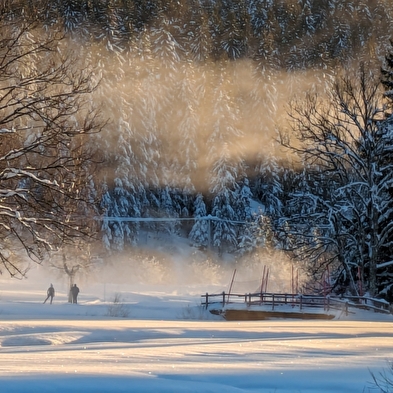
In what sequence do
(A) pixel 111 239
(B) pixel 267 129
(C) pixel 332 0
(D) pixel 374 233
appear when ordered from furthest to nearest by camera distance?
1. (C) pixel 332 0
2. (B) pixel 267 129
3. (A) pixel 111 239
4. (D) pixel 374 233

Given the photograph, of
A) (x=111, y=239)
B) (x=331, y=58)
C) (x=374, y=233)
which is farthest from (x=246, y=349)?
(x=331, y=58)

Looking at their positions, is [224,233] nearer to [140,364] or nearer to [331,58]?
[331,58]

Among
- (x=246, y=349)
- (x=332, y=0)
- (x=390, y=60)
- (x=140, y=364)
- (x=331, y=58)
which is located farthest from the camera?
(x=332, y=0)

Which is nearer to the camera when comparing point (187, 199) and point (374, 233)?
point (374, 233)

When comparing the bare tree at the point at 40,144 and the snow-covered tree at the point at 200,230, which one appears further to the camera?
the snow-covered tree at the point at 200,230

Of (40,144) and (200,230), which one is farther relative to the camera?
(200,230)

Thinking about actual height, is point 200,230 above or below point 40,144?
above

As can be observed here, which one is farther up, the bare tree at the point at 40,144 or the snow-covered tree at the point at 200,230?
the snow-covered tree at the point at 200,230

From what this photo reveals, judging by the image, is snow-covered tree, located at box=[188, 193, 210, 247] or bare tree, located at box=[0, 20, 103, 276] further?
snow-covered tree, located at box=[188, 193, 210, 247]

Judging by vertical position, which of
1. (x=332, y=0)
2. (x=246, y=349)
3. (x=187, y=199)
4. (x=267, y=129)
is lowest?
(x=246, y=349)

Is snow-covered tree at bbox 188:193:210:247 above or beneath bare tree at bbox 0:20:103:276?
above

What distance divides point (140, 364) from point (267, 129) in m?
94.2

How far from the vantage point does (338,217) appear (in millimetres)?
31016

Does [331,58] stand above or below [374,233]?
above
